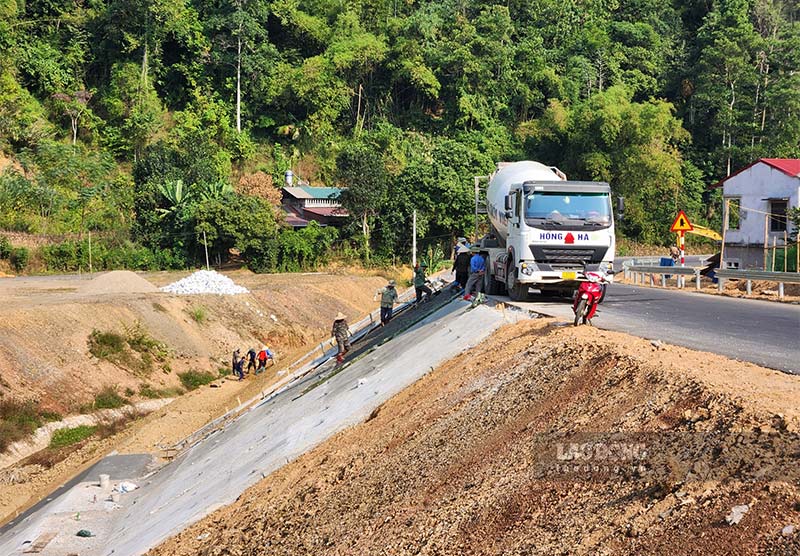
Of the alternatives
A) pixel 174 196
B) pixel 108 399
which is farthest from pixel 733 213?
pixel 108 399

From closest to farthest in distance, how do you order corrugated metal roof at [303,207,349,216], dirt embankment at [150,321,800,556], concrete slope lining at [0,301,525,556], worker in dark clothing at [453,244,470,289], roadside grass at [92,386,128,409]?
dirt embankment at [150,321,800,556]
concrete slope lining at [0,301,525,556]
worker in dark clothing at [453,244,470,289]
roadside grass at [92,386,128,409]
corrugated metal roof at [303,207,349,216]

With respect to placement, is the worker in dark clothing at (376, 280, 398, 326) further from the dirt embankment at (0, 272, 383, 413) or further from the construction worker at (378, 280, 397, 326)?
the dirt embankment at (0, 272, 383, 413)

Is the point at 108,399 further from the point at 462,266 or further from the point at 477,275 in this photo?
the point at 477,275

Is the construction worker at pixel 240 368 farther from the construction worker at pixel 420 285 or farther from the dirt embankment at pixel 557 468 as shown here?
the dirt embankment at pixel 557 468

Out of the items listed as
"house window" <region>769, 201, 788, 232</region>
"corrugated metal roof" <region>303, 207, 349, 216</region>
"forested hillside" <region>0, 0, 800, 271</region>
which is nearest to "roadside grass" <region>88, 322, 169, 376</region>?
"forested hillside" <region>0, 0, 800, 271</region>

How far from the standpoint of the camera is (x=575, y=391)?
33.4ft

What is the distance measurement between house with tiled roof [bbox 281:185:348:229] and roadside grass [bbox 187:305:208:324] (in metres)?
21.6

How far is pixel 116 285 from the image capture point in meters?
42.5

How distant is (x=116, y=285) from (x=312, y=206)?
23.8m

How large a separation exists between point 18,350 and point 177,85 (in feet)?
160

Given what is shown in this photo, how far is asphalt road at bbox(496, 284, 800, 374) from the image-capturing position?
1241 cm

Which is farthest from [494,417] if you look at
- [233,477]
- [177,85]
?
[177,85]

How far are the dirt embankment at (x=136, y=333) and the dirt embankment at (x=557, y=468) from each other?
Result: 13.0 m

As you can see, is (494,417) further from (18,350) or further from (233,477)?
(18,350)
